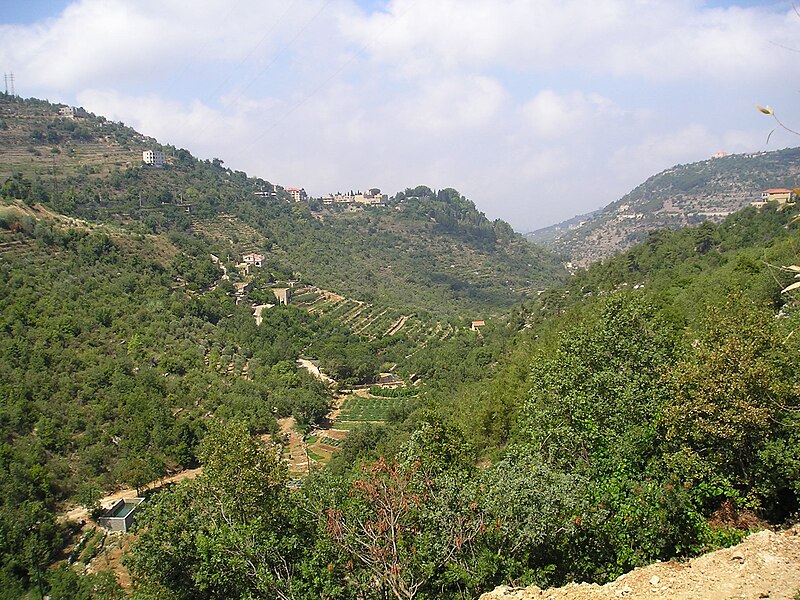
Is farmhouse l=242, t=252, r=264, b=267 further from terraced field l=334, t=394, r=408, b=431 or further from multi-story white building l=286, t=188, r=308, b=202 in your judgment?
multi-story white building l=286, t=188, r=308, b=202

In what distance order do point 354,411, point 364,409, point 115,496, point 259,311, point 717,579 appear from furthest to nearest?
point 259,311, point 364,409, point 354,411, point 115,496, point 717,579

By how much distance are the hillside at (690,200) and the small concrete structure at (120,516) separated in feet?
397

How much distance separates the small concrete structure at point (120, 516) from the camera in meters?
21.0

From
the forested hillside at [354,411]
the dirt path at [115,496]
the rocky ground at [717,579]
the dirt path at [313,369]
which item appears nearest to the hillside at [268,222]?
the forested hillside at [354,411]

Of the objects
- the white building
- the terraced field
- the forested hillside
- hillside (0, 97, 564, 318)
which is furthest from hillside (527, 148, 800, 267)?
the white building

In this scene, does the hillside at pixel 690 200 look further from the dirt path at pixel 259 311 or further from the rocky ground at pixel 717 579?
the rocky ground at pixel 717 579

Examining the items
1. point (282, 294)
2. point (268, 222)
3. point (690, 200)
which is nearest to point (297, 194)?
point (268, 222)

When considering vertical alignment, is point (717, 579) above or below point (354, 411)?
above

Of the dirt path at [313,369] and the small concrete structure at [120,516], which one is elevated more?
the dirt path at [313,369]

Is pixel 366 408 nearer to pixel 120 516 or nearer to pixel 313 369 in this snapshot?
pixel 313 369

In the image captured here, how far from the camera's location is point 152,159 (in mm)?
83562

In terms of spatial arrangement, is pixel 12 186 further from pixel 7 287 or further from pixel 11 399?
pixel 11 399

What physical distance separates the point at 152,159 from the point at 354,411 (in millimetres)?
66822

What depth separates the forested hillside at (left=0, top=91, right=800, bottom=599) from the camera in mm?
6902
